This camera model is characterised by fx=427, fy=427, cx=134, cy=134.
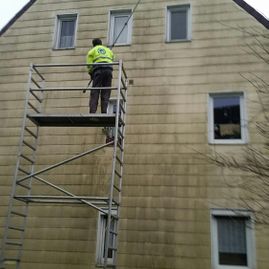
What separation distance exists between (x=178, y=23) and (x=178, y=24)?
1.6 inches

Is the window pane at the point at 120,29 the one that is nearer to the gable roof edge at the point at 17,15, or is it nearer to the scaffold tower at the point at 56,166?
the scaffold tower at the point at 56,166

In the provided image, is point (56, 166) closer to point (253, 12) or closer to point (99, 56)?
point (99, 56)

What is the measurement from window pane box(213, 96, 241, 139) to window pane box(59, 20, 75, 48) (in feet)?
15.2

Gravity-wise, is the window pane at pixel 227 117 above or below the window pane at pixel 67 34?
below

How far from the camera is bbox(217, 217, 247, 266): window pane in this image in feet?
31.3

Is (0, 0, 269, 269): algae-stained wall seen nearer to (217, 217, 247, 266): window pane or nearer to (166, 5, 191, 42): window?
(166, 5, 191, 42): window

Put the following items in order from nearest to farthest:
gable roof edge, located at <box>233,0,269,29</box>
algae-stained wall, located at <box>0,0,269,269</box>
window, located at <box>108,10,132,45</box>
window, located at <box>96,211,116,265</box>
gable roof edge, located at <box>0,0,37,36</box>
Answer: algae-stained wall, located at <box>0,0,269,269</box>
window, located at <box>96,211,116,265</box>
gable roof edge, located at <box>233,0,269,29</box>
window, located at <box>108,10,132,45</box>
gable roof edge, located at <box>0,0,37,36</box>

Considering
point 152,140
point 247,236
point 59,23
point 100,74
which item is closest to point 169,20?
point 59,23

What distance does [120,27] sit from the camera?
1239 centimetres

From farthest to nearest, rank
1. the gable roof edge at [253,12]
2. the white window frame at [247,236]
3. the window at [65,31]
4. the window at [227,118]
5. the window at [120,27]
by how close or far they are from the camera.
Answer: the window at [65,31] < the window at [120,27] < the gable roof edge at [253,12] < the window at [227,118] < the white window frame at [247,236]

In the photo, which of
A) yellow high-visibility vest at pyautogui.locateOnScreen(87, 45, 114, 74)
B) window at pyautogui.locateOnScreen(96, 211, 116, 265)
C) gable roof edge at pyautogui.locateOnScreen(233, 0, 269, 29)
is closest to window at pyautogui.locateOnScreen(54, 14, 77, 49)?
yellow high-visibility vest at pyautogui.locateOnScreen(87, 45, 114, 74)

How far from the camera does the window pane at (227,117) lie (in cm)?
1059

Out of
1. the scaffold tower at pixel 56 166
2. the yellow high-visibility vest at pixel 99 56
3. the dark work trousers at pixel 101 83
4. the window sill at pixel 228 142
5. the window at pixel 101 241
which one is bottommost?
the window at pixel 101 241

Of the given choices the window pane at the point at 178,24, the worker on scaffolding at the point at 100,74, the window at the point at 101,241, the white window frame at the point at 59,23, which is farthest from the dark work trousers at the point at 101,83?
the white window frame at the point at 59,23
